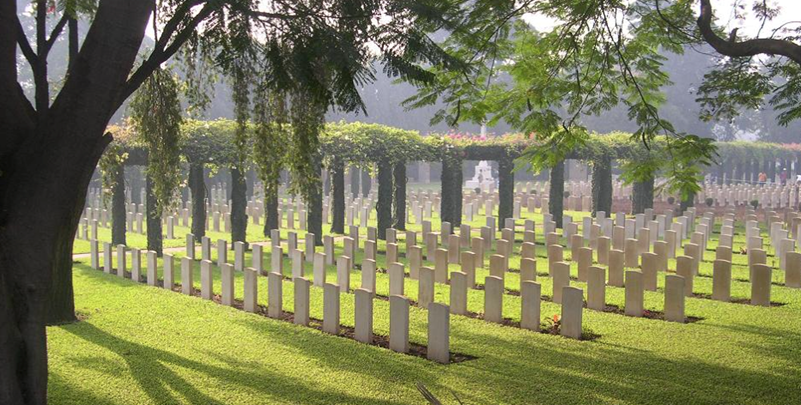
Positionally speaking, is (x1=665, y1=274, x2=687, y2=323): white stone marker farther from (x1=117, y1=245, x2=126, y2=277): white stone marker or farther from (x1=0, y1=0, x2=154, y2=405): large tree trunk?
(x1=117, y1=245, x2=126, y2=277): white stone marker

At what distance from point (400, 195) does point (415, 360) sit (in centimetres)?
1547

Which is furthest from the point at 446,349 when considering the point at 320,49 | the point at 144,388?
the point at 320,49

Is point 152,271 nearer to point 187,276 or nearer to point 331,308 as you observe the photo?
point 187,276

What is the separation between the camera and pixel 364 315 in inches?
382

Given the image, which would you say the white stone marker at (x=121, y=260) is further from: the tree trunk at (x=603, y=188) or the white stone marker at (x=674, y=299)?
the tree trunk at (x=603, y=188)

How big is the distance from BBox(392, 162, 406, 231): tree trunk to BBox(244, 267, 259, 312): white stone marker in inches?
502

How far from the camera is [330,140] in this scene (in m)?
21.1

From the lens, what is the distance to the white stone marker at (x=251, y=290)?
11445 mm

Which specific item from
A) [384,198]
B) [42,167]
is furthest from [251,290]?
[384,198]

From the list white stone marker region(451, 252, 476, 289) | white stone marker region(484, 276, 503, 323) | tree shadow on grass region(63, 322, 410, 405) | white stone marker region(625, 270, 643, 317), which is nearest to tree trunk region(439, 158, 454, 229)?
white stone marker region(451, 252, 476, 289)

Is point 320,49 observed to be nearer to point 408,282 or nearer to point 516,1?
point 516,1

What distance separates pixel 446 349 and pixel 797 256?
8.10 meters

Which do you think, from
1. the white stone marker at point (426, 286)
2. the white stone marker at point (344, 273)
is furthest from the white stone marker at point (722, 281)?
the white stone marker at point (344, 273)

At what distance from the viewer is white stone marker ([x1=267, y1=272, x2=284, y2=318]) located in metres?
11.1
